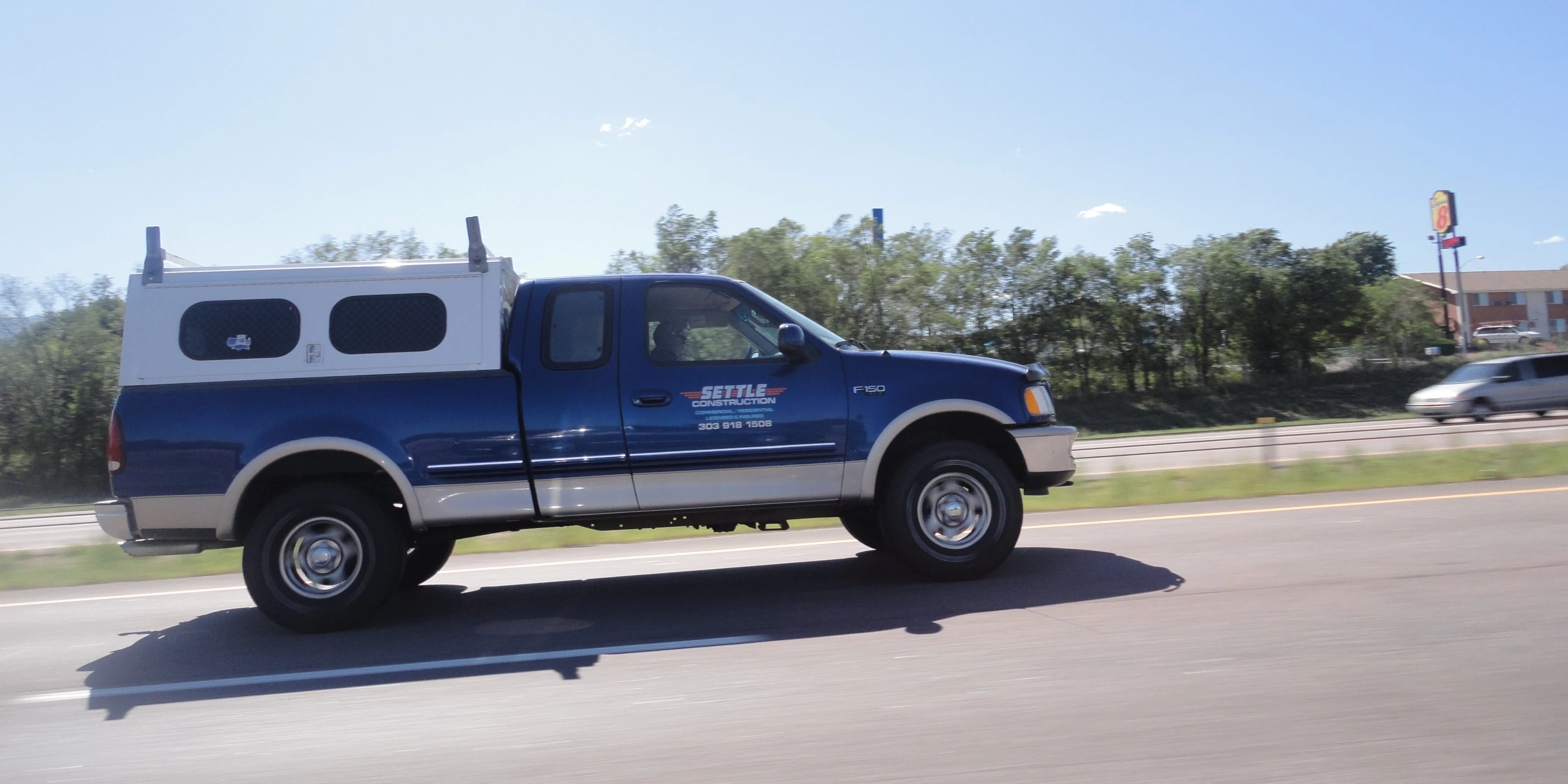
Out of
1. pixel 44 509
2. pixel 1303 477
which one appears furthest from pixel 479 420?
pixel 44 509

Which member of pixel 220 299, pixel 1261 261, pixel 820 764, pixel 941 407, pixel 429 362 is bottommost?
pixel 820 764

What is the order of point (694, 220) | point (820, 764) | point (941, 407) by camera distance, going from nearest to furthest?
point (820, 764)
point (941, 407)
point (694, 220)

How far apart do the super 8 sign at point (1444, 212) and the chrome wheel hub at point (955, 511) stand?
248 feet

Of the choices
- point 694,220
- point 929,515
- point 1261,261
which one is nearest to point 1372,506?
point 929,515

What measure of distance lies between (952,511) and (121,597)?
6324 millimetres

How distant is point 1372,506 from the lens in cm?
909

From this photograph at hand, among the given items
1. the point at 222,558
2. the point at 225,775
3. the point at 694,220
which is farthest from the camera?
the point at 694,220

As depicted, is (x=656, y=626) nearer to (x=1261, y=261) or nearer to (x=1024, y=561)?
(x=1024, y=561)

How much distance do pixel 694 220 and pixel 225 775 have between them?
4541 cm

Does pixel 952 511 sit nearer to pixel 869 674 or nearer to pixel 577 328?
pixel 869 674

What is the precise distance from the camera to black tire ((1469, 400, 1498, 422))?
987 inches

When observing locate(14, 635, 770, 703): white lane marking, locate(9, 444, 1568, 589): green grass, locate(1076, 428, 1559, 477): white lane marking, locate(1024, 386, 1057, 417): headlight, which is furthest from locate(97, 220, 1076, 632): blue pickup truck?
locate(1076, 428, 1559, 477): white lane marking

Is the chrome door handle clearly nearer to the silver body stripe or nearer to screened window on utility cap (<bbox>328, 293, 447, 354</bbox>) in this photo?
the silver body stripe

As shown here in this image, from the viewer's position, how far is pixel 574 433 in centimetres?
633
